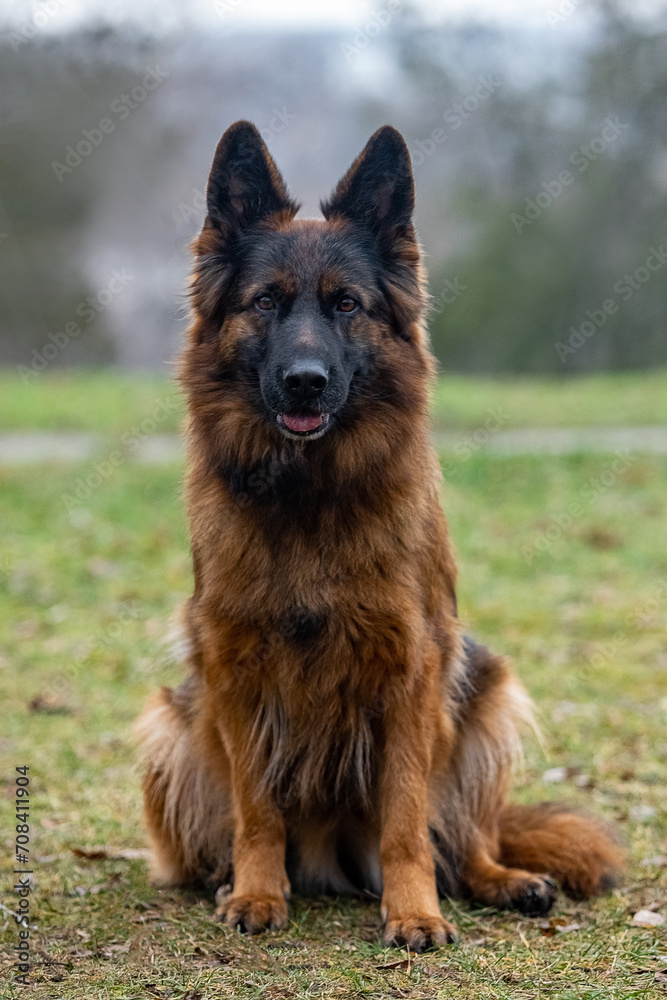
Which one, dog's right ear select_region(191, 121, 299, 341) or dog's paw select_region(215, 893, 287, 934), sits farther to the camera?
dog's right ear select_region(191, 121, 299, 341)

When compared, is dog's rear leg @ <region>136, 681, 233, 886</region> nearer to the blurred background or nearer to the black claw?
the black claw

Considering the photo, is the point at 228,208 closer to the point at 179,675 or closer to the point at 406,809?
the point at 406,809

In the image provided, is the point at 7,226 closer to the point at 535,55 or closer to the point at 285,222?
the point at 535,55

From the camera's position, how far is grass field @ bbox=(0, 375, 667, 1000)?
3193 millimetres

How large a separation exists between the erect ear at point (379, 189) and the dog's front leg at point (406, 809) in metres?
1.79

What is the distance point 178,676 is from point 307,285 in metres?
4.18

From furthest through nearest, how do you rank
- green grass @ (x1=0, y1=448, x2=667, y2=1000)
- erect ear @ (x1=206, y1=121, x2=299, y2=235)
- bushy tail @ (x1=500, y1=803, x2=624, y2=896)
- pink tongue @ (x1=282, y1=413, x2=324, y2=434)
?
1. bushy tail @ (x1=500, y1=803, x2=624, y2=896)
2. erect ear @ (x1=206, y1=121, x2=299, y2=235)
3. pink tongue @ (x1=282, y1=413, x2=324, y2=434)
4. green grass @ (x1=0, y1=448, x2=667, y2=1000)

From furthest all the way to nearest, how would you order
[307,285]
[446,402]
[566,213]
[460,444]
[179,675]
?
[566,213] < [446,402] < [460,444] < [179,675] < [307,285]

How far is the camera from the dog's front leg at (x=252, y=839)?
3705 mm

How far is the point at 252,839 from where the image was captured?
12.5 feet

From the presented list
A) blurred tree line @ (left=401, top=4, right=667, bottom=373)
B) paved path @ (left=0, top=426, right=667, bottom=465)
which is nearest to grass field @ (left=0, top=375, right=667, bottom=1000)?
paved path @ (left=0, top=426, right=667, bottom=465)

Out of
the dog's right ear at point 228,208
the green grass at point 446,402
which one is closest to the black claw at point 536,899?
the dog's right ear at point 228,208

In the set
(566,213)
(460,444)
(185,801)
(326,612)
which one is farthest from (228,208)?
(566,213)

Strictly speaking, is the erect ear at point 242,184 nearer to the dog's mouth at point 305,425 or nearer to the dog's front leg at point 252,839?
the dog's mouth at point 305,425
